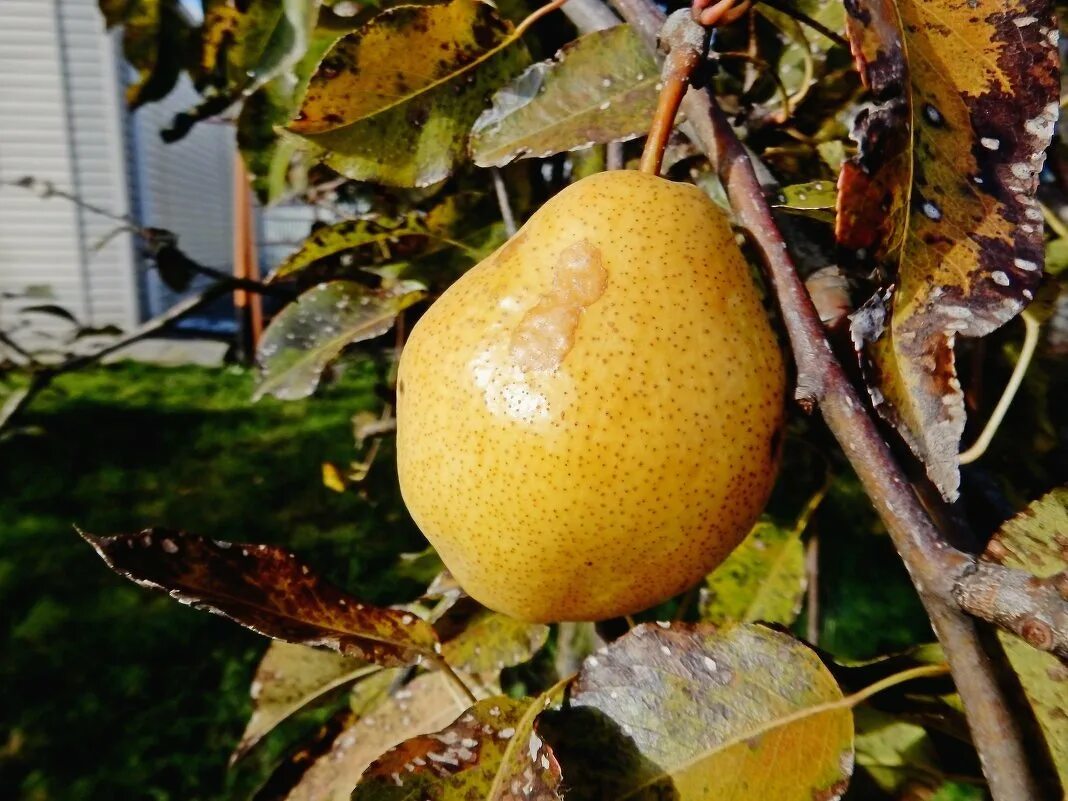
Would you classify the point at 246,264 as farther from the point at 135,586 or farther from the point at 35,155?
the point at 35,155

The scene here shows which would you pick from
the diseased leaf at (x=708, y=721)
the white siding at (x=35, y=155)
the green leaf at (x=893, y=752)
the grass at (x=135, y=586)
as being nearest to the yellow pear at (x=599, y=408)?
the diseased leaf at (x=708, y=721)

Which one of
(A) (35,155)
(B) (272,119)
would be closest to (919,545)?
(B) (272,119)

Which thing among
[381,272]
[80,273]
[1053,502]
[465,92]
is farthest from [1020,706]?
[80,273]

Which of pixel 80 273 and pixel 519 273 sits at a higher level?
pixel 519 273

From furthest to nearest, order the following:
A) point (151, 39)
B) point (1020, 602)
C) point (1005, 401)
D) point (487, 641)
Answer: point (151, 39) → point (487, 641) → point (1005, 401) → point (1020, 602)

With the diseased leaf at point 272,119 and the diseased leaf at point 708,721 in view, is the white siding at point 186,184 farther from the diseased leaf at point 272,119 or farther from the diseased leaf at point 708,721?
the diseased leaf at point 708,721

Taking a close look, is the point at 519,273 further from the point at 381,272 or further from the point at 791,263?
the point at 381,272

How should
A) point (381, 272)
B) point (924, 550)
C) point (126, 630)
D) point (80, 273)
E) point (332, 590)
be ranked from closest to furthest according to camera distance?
point (924, 550) < point (332, 590) < point (381, 272) < point (126, 630) < point (80, 273)

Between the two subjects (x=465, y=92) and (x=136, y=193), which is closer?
(x=465, y=92)
